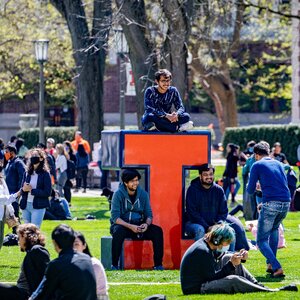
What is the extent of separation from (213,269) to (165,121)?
394 cm

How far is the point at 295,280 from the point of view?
16.0m

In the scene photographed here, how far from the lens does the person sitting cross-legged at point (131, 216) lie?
17109mm

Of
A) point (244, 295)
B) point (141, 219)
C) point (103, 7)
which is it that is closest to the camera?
point (244, 295)

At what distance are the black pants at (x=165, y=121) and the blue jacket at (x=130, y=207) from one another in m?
0.98

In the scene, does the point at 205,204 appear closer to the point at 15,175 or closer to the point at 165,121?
the point at 165,121

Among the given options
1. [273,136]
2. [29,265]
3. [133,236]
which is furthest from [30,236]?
[273,136]

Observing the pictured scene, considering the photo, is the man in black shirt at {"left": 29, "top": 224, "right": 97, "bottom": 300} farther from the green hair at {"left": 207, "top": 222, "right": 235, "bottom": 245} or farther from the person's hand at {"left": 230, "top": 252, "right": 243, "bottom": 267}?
Result: the person's hand at {"left": 230, "top": 252, "right": 243, "bottom": 267}

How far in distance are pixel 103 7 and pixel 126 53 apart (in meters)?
1.40

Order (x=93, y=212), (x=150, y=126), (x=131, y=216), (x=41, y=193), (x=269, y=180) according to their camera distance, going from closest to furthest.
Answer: (x=269, y=180) → (x=131, y=216) → (x=150, y=126) → (x=41, y=193) → (x=93, y=212)

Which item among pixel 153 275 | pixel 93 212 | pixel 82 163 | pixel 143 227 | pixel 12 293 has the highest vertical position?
pixel 143 227

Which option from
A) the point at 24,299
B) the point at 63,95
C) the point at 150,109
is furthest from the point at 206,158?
the point at 63,95

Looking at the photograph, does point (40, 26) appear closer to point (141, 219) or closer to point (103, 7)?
point (103, 7)

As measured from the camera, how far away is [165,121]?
1762 centimetres

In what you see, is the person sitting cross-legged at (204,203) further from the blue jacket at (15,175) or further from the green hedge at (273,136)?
the green hedge at (273,136)
